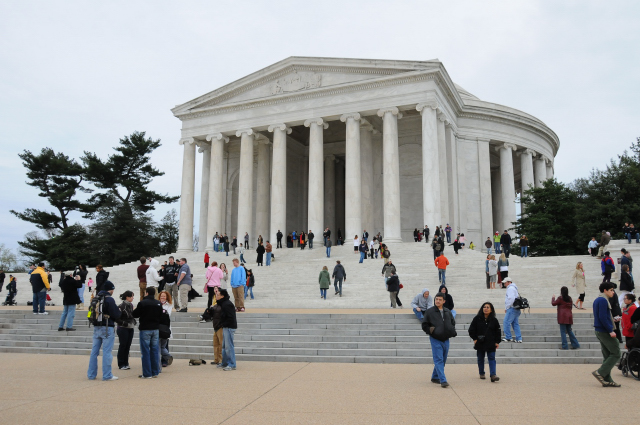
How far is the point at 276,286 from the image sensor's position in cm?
2677

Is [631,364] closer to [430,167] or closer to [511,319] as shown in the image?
[511,319]

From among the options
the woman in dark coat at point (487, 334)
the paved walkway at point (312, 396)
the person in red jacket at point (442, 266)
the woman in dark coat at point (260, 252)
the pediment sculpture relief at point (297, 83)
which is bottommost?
the paved walkway at point (312, 396)

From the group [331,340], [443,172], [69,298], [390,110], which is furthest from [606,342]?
[390,110]

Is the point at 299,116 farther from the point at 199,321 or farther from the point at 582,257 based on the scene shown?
the point at 199,321

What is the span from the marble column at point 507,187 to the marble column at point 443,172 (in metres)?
11.2

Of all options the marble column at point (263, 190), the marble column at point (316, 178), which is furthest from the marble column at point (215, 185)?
the marble column at point (316, 178)

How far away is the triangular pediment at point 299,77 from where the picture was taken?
40.7 meters

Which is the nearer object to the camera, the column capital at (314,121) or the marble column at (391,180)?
the marble column at (391,180)

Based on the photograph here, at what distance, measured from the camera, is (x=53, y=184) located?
6266 centimetres

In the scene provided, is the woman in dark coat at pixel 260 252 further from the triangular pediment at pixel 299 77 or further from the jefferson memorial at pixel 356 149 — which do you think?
the triangular pediment at pixel 299 77

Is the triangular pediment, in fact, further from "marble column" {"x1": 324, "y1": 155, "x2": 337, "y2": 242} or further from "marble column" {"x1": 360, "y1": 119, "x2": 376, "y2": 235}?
"marble column" {"x1": 324, "y1": 155, "x2": 337, "y2": 242}

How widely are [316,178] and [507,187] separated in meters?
20.5

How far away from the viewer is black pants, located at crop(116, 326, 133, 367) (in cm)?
1160

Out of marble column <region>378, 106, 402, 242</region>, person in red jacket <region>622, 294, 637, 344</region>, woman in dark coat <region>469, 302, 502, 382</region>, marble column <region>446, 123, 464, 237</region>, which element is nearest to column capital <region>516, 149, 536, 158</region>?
marble column <region>446, 123, 464, 237</region>
